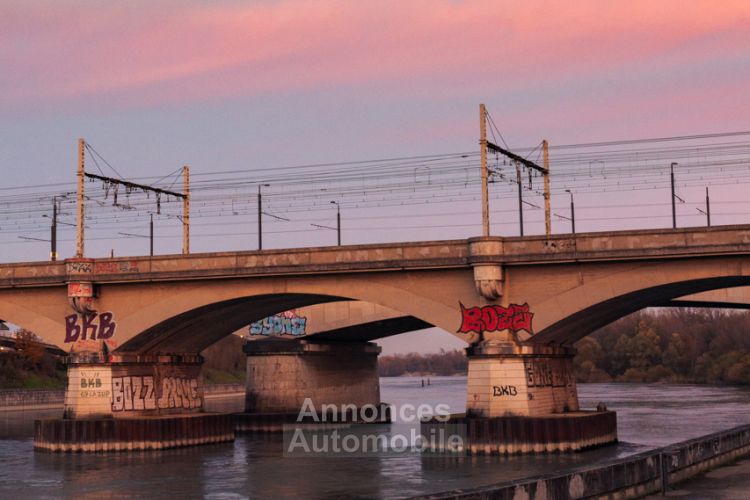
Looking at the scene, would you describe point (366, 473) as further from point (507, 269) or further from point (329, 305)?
point (329, 305)

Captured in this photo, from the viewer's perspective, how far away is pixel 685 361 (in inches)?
7515


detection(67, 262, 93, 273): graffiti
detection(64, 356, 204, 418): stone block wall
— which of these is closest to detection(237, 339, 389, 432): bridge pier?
detection(64, 356, 204, 418): stone block wall

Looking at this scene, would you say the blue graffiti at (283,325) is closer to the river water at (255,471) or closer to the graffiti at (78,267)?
the river water at (255,471)

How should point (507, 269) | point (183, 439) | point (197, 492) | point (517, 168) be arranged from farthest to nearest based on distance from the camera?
point (183, 439)
point (517, 168)
point (507, 269)
point (197, 492)

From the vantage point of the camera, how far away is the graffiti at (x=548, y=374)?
5362 centimetres

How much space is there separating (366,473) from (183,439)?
54.7ft

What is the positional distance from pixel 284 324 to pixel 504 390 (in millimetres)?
29145

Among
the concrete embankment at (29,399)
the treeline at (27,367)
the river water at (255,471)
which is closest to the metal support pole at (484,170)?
the river water at (255,471)

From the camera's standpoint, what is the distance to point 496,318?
53.3 m

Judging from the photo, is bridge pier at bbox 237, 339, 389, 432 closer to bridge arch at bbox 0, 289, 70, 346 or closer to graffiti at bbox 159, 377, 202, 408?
graffiti at bbox 159, 377, 202, 408

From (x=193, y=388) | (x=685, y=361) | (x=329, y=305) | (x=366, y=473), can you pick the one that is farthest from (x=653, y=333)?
(x=366, y=473)

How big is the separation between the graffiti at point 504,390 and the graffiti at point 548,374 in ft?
2.95

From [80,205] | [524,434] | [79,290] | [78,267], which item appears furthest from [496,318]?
[80,205]

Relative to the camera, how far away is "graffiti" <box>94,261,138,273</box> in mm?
60938
